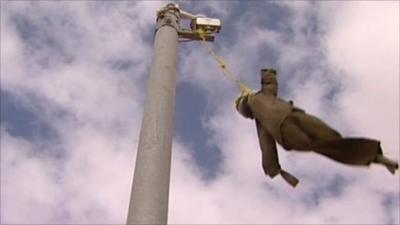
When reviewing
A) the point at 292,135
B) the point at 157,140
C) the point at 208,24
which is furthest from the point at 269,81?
the point at 208,24

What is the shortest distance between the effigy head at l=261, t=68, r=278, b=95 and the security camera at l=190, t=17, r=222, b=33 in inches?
66.7

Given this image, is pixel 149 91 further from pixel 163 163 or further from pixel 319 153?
pixel 319 153

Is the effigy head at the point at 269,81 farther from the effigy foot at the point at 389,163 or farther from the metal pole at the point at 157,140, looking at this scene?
the effigy foot at the point at 389,163

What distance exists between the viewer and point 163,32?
793 centimetres

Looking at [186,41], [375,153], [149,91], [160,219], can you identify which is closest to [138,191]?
[160,219]

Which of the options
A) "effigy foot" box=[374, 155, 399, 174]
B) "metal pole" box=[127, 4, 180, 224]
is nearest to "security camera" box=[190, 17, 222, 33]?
"metal pole" box=[127, 4, 180, 224]

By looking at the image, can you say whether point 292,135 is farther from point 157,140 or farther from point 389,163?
point 157,140

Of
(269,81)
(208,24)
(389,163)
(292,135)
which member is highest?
(208,24)

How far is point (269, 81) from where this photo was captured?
7066 millimetres

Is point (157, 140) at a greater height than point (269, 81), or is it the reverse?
point (269, 81)

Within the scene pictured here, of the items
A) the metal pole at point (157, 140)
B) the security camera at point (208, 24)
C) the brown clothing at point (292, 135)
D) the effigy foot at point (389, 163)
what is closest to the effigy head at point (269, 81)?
the brown clothing at point (292, 135)

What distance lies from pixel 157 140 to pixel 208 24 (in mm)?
2593

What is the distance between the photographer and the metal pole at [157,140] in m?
6.06

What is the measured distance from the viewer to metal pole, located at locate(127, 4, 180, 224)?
6.06 meters
